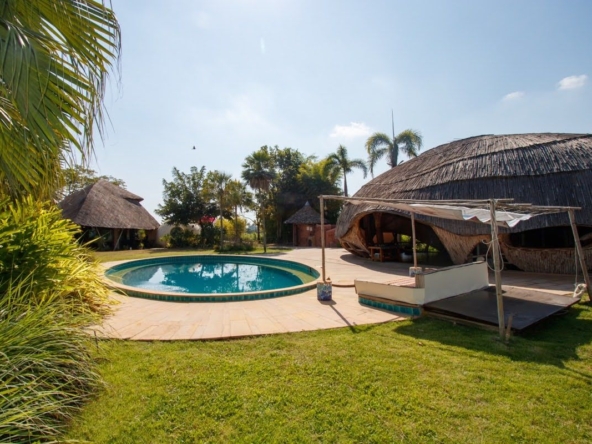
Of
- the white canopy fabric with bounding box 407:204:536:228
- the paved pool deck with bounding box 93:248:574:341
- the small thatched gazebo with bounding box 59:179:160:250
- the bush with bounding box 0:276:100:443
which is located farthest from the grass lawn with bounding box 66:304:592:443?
the small thatched gazebo with bounding box 59:179:160:250

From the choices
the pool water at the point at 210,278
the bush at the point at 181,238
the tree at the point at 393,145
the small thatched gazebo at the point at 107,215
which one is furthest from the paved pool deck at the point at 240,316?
the bush at the point at 181,238

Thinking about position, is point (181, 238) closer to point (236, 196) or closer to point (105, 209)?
point (105, 209)

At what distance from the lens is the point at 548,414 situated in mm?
2613

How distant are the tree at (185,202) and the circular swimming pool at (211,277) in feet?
28.9

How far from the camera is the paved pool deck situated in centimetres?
476

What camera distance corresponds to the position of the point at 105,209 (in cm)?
2312

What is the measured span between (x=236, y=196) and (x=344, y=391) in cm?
2290

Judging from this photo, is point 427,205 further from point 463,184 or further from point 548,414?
point 463,184

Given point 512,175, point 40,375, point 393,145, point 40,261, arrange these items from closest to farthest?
point 40,375, point 40,261, point 512,175, point 393,145

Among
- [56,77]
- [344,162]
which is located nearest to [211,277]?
[56,77]

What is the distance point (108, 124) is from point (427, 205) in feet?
18.4

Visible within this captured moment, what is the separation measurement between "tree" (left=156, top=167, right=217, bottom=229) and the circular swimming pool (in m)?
8.82

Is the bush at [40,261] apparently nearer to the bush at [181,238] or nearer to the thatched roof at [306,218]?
the thatched roof at [306,218]

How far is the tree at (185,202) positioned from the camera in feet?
87.2
